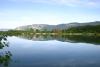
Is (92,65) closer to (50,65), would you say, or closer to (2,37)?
(50,65)

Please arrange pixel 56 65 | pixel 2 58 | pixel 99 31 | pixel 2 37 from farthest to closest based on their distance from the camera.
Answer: pixel 99 31 < pixel 56 65 < pixel 2 37 < pixel 2 58

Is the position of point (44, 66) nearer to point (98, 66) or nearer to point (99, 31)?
point (98, 66)

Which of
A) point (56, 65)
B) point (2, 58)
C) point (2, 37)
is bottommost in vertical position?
point (56, 65)

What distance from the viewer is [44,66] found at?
60.1ft

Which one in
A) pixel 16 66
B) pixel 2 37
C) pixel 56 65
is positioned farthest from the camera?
pixel 56 65

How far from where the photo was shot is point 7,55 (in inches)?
225

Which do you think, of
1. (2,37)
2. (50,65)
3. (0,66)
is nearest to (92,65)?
(50,65)

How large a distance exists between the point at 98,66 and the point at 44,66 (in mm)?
4402

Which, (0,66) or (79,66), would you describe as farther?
(79,66)

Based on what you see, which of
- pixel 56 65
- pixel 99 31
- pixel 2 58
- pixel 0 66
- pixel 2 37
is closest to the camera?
pixel 2 58

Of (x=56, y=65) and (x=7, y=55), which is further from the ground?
(x=7, y=55)

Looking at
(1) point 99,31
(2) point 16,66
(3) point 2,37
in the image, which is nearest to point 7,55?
(3) point 2,37

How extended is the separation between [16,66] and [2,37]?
39.8 ft

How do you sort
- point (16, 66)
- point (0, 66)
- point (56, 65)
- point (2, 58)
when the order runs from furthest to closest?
1. point (56, 65)
2. point (16, 66)
3. point (0, 66)
4. point (2, 58)
